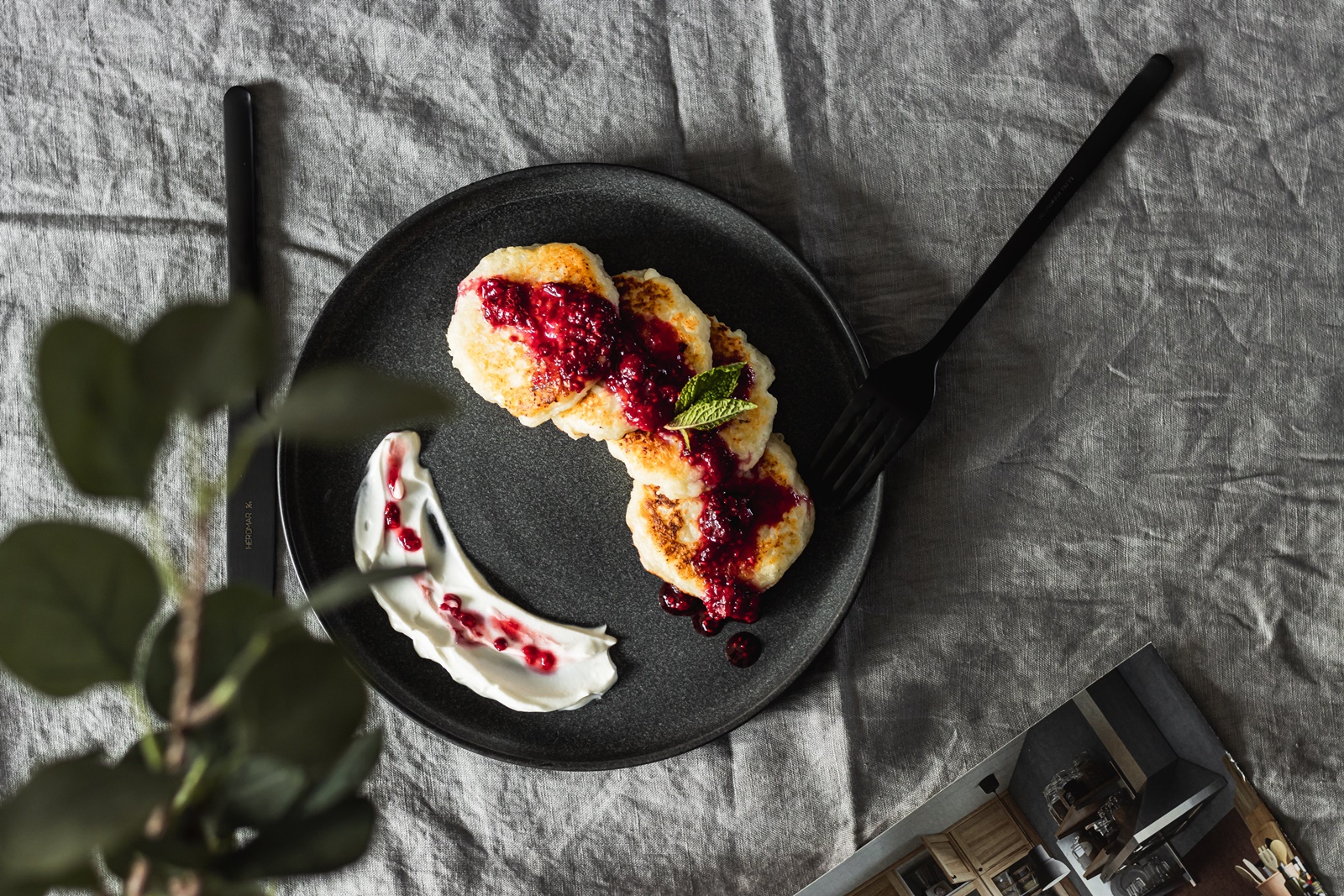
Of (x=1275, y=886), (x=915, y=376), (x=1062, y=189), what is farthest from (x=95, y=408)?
(x=1275, y=886)

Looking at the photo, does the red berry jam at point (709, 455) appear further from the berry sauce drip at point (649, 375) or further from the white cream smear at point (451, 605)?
the white cream smear at point (451, 605)

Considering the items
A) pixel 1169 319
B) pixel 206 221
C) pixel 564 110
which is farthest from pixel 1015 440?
pixel 206 221

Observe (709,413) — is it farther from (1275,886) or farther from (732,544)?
(1275,886)

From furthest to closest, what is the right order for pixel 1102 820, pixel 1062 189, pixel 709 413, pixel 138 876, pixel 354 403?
pixel 1062 189 → pixel 1102 820 → pixel 709 413 → pixel 138 876 → pixel 354 403

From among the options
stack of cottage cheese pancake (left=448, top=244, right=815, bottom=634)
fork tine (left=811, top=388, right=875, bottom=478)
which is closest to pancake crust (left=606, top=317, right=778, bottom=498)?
stack of cottage cheese pancake (left=448, top=244, right=815, bottom=634)

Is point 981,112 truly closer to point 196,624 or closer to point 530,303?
point 530,303
